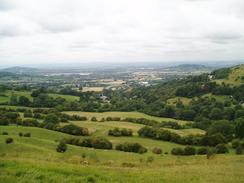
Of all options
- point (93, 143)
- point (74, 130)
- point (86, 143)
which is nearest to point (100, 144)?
point (93, 143)

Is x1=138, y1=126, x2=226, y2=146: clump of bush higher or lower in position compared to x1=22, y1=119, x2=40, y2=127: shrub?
lower

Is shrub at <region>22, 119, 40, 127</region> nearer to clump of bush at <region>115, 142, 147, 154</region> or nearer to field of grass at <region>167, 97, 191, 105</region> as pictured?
clump of bush at <region>115, 142, 147, 154</region>

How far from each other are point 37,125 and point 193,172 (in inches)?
2597

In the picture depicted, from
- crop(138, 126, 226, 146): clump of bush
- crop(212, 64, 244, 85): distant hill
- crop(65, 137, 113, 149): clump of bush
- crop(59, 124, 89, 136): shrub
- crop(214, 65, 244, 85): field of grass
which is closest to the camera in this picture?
crop(65, 137, 113, 149): clump of bush

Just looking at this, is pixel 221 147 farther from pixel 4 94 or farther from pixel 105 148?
pixel 4 94

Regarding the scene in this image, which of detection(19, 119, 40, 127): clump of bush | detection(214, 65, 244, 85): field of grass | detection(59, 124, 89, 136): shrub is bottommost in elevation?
detection(59, 124, 89, 136): shrub

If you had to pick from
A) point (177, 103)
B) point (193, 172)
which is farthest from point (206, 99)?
point (193, 172)

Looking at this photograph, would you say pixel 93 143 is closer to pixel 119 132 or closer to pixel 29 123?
pixel 119 132

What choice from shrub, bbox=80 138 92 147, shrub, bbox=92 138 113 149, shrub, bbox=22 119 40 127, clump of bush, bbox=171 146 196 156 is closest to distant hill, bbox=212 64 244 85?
shrub, bbox=22 119 40 127

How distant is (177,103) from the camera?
142875mm

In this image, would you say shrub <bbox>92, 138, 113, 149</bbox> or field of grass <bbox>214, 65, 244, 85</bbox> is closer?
shrub <bbox>92, 138, 113, 149</bbox>

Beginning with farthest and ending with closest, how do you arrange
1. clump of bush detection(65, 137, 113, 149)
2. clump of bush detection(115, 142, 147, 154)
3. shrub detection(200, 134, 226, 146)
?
shrub detection(200, 134, 226, 146) → clump of bush detection(65, 137, 113, 149) → clump of bush detection(115, 142, 147, 154)

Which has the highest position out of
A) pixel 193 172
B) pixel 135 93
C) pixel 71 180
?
pixel 71 180

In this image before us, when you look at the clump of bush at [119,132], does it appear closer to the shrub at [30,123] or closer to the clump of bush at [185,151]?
the shrub at [30,123]
